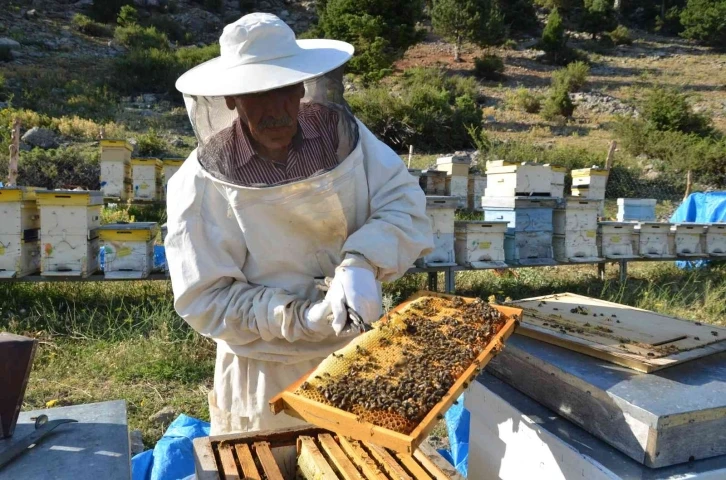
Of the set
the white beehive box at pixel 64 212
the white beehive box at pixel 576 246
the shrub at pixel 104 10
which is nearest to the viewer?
the white beehive box at pixel 64 212

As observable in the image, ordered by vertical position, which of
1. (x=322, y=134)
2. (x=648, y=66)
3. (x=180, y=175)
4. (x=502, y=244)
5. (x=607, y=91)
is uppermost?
(x=648, y=66)

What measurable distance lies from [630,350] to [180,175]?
156 cm

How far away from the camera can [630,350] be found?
62.4 inches

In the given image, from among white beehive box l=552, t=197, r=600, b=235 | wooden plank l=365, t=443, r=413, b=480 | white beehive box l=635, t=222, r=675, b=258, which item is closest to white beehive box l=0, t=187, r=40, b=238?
wooden plank l=365, t=443, r=413, b=480

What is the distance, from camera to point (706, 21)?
32.7 m

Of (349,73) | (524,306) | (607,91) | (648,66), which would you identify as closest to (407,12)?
(349,73)

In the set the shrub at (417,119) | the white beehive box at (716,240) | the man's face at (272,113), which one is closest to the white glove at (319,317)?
the man's face at (272,113)

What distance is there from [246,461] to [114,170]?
333 inches

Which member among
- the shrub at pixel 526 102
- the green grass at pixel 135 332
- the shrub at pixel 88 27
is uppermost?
the shrub at pixel 88 27

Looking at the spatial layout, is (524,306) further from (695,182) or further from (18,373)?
(695,182)

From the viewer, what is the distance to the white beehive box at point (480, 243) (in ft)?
20.1

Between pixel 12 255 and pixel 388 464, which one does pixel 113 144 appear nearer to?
pixel 12 255

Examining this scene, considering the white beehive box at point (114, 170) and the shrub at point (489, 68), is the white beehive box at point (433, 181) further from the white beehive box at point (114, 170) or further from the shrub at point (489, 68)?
the shrub at point (489, 68)

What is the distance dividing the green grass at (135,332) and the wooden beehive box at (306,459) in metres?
2.22
